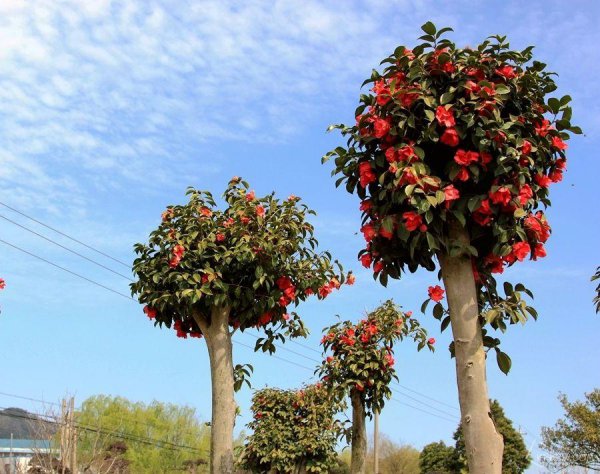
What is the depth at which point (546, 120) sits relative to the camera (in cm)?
436

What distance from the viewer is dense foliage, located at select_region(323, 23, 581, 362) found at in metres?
4.07

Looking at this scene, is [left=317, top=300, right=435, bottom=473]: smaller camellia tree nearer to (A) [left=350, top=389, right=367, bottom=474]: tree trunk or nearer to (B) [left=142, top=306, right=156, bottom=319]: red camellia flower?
(A) [left=350, top=389, right=367, bottom=474]: tree trunk

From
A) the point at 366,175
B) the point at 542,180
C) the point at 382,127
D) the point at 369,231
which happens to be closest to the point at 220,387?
the point at 369,231

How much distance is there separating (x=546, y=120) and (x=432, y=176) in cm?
92

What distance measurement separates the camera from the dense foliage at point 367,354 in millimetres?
10906

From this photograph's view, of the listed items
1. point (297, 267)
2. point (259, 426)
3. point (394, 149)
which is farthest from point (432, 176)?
point (259, 426)

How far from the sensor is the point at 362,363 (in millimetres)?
10898

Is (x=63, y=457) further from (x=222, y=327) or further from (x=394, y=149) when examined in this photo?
(x=394, y=149)

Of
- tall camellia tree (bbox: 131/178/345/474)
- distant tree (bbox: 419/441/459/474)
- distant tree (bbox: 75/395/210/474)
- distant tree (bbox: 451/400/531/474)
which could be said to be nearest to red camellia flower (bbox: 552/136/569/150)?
tall camellia tree (bbox: 131/178/345/474)

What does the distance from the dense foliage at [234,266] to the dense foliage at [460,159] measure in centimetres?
284

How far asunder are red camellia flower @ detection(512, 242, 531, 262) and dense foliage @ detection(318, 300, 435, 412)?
22.7 ft

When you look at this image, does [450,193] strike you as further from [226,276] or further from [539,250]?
[226,276]

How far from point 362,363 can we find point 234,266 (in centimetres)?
440

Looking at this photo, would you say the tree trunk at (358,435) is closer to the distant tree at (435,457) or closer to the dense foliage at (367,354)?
the dense foliage at (367,354)
